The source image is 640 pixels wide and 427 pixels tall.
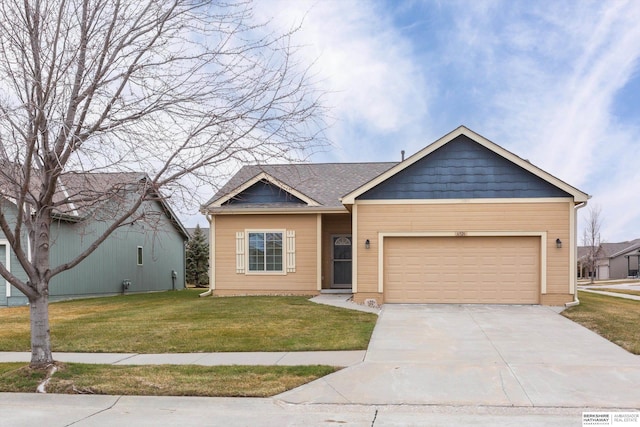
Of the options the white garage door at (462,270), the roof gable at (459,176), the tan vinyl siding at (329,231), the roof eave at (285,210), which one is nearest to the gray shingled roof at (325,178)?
the roof eave at (285,210)

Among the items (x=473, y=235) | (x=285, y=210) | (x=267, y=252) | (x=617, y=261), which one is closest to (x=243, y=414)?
(x=473, y=235)

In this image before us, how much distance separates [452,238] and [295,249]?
223 inches

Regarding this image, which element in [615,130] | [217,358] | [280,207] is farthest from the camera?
[280,207]

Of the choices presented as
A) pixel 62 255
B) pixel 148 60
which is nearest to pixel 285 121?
pixel 148 60

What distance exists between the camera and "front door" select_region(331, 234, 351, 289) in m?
19.4

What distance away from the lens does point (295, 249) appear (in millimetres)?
18641

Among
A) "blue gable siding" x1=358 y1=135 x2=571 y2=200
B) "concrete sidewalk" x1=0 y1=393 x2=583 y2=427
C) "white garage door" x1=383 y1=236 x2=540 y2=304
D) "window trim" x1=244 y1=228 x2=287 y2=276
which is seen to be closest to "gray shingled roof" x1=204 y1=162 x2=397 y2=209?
"window trim" x1=244 y1=228 x2=287 y2=276

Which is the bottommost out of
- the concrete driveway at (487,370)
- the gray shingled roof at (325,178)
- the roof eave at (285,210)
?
the concrete driveway at (487,370)

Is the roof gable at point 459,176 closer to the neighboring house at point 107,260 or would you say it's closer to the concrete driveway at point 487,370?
the concrete driveway at point 487,370

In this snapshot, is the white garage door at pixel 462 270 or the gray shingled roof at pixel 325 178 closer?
the white garage door at pixel 462 270

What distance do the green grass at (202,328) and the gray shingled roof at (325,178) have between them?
15.1 ft

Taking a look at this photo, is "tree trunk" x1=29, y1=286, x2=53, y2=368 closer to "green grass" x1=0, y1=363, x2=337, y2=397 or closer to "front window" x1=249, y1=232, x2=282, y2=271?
"green grass" x1=0, y1=363, x2=337, y2=397

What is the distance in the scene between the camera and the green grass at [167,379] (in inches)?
270

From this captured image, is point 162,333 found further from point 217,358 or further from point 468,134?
point 468,134
